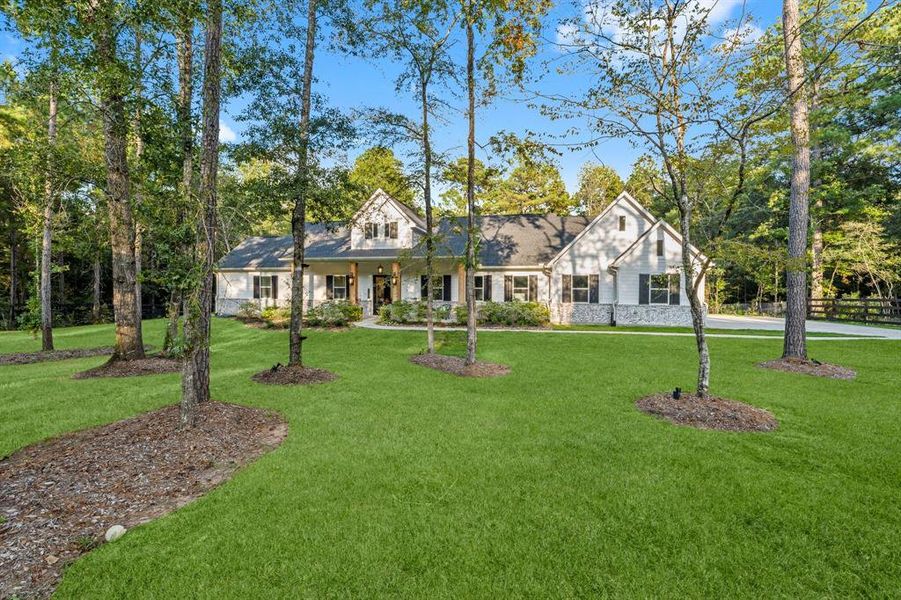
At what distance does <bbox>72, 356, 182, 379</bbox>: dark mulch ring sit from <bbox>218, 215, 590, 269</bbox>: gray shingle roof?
11.1m

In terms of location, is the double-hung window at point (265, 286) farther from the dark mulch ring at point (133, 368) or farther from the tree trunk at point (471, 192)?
the tree trunk at point (471, 192)

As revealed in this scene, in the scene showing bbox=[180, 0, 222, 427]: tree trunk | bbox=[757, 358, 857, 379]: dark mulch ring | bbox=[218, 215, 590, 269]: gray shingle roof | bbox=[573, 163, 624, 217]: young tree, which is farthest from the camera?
bbox=[573, 163, 624, 217]: young tree

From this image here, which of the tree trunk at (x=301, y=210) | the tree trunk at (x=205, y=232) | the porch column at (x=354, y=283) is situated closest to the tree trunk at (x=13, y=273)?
the porch column at (x=354, y=283)

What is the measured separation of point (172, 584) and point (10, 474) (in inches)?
119

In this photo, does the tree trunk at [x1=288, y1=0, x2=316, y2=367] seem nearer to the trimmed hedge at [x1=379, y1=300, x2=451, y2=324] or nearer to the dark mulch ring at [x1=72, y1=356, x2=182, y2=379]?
the dark mulch ring at [x1=72, y1=356, x2=182, y2=379]

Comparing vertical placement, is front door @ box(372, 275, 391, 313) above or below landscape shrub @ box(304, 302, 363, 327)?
above

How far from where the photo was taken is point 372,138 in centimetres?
1066

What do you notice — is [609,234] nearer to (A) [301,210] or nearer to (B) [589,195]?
(A) [301,210]

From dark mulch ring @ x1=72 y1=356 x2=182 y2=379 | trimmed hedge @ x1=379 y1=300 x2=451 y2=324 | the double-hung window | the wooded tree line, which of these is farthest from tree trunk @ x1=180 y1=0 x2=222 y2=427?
the double-hung window

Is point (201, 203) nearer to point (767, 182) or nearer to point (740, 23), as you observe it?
point (740, 23)

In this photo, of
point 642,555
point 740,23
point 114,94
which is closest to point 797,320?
point 740,23

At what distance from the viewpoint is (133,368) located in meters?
9.29

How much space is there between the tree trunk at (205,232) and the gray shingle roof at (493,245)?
521 inches

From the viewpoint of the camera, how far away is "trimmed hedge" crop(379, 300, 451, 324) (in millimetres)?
18875
